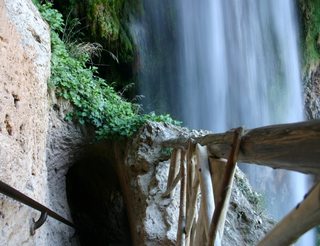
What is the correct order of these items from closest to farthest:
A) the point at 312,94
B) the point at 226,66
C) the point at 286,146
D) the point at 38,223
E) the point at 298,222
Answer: the point at 298,222 < the point at 286,146 < the point at 38,223 < the point at 226,66 < the point at 312,94

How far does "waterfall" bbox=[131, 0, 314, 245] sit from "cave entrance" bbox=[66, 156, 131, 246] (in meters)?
2.49

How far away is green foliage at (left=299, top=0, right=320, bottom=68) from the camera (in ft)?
36.7

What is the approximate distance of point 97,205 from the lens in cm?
710

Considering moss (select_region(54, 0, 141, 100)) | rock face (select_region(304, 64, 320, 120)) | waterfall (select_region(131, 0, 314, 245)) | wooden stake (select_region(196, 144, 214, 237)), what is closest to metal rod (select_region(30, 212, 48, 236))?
wooden stake (select_region(196, 144, 214, 237))

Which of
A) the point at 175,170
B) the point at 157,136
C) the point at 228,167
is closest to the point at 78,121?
the point at 157,136

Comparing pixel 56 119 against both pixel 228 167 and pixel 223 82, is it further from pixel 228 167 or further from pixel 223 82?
pixel 223 82

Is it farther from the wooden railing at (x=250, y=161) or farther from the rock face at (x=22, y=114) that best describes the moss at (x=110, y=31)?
the wooden railing at (x=250, y=161)

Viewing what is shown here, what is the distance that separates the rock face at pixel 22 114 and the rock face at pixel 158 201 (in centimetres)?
113

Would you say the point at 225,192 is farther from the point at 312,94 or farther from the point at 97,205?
the point at 312,94

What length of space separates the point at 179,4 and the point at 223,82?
2409 millimetres

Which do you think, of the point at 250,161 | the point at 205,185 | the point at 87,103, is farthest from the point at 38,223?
the point at 87,103

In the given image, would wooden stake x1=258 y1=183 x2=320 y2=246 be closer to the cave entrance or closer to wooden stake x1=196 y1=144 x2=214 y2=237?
wooden stake x1=196 y1=144 x2=214 y2=237

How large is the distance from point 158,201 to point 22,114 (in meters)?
1.82

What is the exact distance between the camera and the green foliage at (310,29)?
11180 mm
